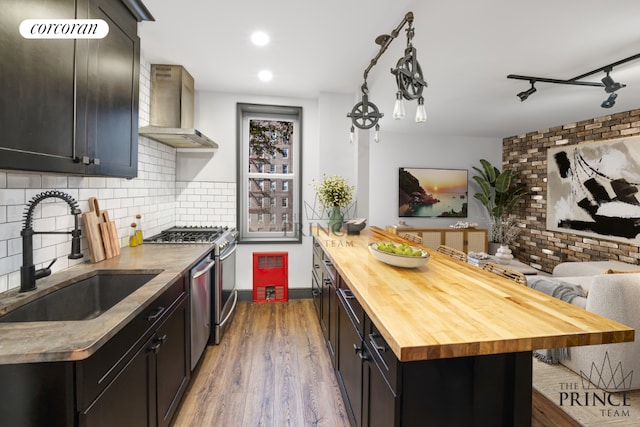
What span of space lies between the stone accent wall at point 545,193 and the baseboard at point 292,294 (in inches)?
173

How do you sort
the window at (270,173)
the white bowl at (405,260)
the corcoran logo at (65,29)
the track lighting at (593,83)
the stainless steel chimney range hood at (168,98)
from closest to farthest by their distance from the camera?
the corcoran logo at (65,29) < the white bowl at (405,260) < the track lighting at (593,83) < the stainless steel chimney range hood at (168,98) < the window at (270,173)

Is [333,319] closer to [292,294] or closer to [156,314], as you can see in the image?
[156,314]

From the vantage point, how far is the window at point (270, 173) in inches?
152

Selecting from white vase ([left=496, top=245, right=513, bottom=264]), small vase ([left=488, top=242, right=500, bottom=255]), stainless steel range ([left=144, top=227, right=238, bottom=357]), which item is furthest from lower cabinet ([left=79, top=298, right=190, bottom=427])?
small vase ([left=488, top=242, right=500, bottom=255])

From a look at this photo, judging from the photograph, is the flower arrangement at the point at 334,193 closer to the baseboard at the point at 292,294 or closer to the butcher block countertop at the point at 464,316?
the baseboard at the point at 292,294

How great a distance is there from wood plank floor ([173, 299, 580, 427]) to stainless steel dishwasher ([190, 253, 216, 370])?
0.70 ft

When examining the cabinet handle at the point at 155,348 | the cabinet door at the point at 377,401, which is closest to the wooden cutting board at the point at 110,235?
the cabinet handle at the point at 155,348

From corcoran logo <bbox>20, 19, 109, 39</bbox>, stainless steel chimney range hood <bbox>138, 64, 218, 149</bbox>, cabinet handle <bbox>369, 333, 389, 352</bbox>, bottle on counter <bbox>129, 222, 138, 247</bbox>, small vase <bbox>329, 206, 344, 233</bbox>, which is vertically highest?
stainless steel chimney range hood <bbox>138, 64, 218, 149</bbox>

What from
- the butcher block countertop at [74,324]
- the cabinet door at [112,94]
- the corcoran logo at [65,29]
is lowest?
the butcher block countertop at [74,324]

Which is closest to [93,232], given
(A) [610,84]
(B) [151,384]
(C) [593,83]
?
(B) [151,384]

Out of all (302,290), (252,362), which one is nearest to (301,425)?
(252,362)

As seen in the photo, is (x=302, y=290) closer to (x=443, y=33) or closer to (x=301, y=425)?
(x=301, y=425)

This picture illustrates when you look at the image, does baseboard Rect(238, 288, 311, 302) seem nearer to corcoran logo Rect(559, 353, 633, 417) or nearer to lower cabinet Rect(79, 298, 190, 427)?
lower cabinet Rect(79, 298, 190, 427)

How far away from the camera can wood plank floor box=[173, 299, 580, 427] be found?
1.83 m
